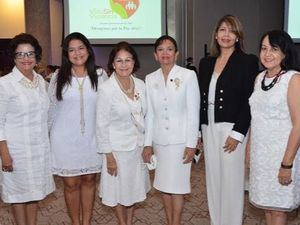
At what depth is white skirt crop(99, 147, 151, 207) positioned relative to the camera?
2.86m

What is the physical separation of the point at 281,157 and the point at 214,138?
0.59m

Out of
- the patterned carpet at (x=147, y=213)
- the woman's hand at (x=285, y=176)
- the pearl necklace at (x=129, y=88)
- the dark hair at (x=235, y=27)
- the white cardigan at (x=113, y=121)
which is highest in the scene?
the dark hair at (x=235, y=27)

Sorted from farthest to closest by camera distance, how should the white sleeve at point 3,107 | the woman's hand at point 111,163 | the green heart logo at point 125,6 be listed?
1. the green heart logo at point 125,6
2. the woman's hand at point 111,163
3. the white sleeve at point 3,107

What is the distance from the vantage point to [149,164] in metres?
2.96

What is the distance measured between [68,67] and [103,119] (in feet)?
1.54

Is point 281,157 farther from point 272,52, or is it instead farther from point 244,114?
point 272,52

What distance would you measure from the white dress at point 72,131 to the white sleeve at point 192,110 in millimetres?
655

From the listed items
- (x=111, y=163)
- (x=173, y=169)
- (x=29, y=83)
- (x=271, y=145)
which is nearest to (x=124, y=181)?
(x=111, y=163)

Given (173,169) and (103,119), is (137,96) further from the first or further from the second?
(173,169)

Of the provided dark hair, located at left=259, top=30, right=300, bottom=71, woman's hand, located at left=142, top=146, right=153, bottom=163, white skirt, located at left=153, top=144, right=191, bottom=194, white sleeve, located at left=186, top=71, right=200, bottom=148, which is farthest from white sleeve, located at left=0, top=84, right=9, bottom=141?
dark hair, located at left=259, top=30, right=300, bottom=71

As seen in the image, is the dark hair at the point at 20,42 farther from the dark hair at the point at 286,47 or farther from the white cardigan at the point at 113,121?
the dark hair at the point at 286,47

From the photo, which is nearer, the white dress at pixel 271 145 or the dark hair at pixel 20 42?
the white dress at pixel 271 145

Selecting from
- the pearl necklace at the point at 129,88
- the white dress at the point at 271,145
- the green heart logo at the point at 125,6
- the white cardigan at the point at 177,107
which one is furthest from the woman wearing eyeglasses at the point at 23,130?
the green heart logo at the point at 125,6

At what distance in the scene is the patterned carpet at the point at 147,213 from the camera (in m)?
3.50
